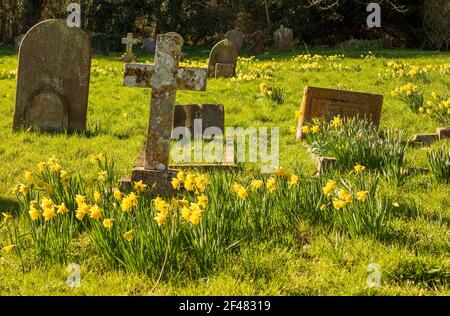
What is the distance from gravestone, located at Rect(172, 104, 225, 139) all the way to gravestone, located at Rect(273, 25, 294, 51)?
57.9 feet

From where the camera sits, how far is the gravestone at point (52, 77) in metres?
7.92

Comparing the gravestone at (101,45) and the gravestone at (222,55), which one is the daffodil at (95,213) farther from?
the gravestone at (101,45)

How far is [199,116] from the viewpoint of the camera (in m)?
8.07

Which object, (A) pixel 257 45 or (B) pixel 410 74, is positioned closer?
(B) pixel 410 74

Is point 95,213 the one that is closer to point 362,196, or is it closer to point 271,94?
point 362,196

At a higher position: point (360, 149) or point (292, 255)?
point (360, 149)

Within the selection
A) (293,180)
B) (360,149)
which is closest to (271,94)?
(360,149)

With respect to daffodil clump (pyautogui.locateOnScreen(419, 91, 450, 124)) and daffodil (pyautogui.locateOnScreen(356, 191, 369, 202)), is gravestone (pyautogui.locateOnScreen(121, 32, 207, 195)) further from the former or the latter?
daffodil clump (pyautogui.locateOnScreen(419, 91, 450, 124))

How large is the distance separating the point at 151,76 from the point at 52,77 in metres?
3.51

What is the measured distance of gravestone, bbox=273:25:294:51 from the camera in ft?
82.8

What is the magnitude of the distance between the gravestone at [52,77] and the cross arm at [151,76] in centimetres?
318

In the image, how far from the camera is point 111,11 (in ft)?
95.2

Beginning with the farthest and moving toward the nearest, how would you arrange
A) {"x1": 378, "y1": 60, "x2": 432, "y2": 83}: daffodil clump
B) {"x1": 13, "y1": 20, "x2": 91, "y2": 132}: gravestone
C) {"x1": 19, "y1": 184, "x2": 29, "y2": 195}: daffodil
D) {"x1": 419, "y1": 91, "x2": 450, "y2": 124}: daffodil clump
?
{"x1": 378, "y1": 60, "x2": 432, "y2": 83}: daffodil clump < {"x1": 419, "y1": 91, "x2": 450, "y2": 124}: daffodil clump < {"x1": 13, "y1": 20, "x2": 91, "y2": 132}: gravestone < {"x1": 19, "y1": 184, "x2": 29, "y2": 195}: daffodil

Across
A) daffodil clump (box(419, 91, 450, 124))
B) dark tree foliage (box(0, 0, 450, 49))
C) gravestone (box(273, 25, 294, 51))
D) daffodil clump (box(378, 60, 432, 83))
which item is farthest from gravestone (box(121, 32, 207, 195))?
dark tree foliage (box(0, 0, 450, 49))
